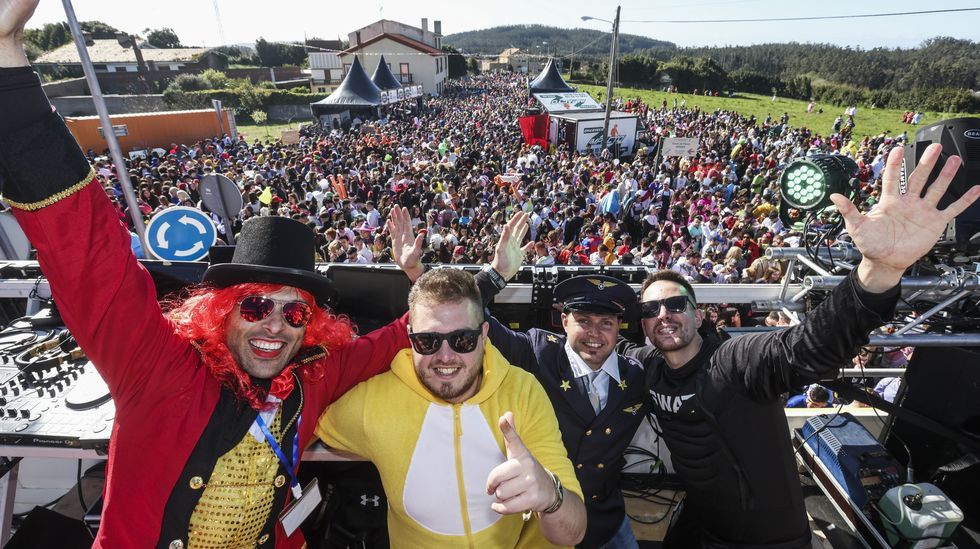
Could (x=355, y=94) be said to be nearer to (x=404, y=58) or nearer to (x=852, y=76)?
(x=404, y=58)

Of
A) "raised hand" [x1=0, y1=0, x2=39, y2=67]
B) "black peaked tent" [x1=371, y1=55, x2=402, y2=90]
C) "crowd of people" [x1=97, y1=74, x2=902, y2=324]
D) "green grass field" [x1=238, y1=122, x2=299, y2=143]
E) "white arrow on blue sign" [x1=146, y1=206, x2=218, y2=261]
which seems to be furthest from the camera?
"green grass field" [x1=238, y1=122, x2=299, y2=143]

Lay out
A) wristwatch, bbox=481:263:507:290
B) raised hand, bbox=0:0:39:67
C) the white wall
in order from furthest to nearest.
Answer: the white wall, wristwatch, bbox=481:263:507:290, raised hand, bbox=0:0:39:67

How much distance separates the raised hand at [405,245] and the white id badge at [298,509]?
1.29m

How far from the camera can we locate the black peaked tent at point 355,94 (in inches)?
1113

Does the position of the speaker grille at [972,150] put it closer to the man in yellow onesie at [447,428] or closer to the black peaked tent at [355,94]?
the man in yellow onesie at [447,428]

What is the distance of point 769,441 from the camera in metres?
2.41

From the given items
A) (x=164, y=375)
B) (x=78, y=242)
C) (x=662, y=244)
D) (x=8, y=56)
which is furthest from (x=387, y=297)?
(x=662, y=244)

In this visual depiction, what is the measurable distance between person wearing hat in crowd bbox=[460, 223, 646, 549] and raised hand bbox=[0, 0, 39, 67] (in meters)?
2.30

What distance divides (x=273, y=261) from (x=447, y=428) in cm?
108

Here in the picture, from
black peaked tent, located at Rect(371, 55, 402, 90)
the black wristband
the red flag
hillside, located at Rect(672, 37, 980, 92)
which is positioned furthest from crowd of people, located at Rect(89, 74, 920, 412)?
hillside, located at Rect(672, 37, 980, 92)

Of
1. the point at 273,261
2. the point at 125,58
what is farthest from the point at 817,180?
the point at 125,58

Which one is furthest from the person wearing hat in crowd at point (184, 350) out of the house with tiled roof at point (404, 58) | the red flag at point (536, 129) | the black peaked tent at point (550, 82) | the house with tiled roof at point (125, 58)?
the house with tiled roof at point (125, 58)

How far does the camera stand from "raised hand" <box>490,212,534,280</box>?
9.70 feet

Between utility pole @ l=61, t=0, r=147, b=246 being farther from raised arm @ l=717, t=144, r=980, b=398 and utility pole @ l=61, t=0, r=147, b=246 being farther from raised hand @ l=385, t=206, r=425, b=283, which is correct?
raised arm @ l=717, t=144, r=980, b=398
